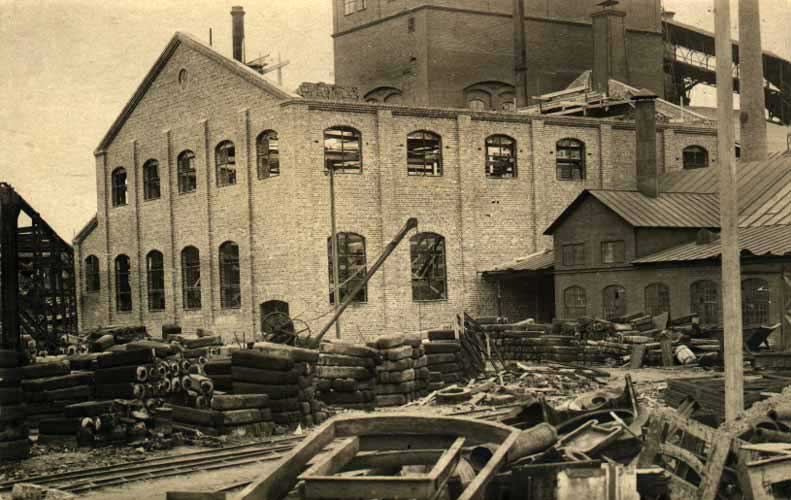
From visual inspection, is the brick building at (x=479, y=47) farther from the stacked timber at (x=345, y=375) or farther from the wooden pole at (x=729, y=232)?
the wooden pole at (x=729, y=232)

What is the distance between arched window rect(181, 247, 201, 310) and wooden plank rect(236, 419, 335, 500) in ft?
99.1

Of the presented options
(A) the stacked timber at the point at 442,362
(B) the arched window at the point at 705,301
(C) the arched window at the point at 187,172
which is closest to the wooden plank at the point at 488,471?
(A) the stacked timber at the point at 442,362

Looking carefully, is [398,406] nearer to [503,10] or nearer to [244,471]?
[244,471]

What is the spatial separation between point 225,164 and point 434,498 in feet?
102

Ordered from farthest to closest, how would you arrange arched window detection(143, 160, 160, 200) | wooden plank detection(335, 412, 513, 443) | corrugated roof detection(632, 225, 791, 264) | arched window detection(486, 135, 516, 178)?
arched window detection(143, 160, 160, 200) < arched window detection(486, 135, 516, 178) < corrugated roof detection(632, 225, 791, 264) < wooden plank detection(335, 412, 513, 443)

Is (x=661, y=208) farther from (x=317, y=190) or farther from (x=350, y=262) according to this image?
(x=317, y=190)

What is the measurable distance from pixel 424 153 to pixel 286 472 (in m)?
28.8

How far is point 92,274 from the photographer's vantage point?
44.8 metres

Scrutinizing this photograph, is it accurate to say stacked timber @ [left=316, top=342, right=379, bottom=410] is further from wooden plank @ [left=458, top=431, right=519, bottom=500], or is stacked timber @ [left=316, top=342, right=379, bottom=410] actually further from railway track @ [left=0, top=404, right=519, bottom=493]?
wooden plank @ [left=458, top=431, right=519, bottom=500]

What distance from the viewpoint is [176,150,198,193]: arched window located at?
38906 millimetres

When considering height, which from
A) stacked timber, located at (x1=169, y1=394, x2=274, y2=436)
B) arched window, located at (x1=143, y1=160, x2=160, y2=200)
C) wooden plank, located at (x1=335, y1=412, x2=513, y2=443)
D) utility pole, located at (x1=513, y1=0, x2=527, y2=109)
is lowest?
stacked timber, located at (x1=169, y1=394, x2=274, y2=436)

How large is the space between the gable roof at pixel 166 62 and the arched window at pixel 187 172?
12.3ft

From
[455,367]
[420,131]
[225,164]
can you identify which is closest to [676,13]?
[420,131]

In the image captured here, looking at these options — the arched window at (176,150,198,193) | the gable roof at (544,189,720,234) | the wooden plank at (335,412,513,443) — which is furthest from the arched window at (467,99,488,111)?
the wooden plank at (335,412,513,443)
